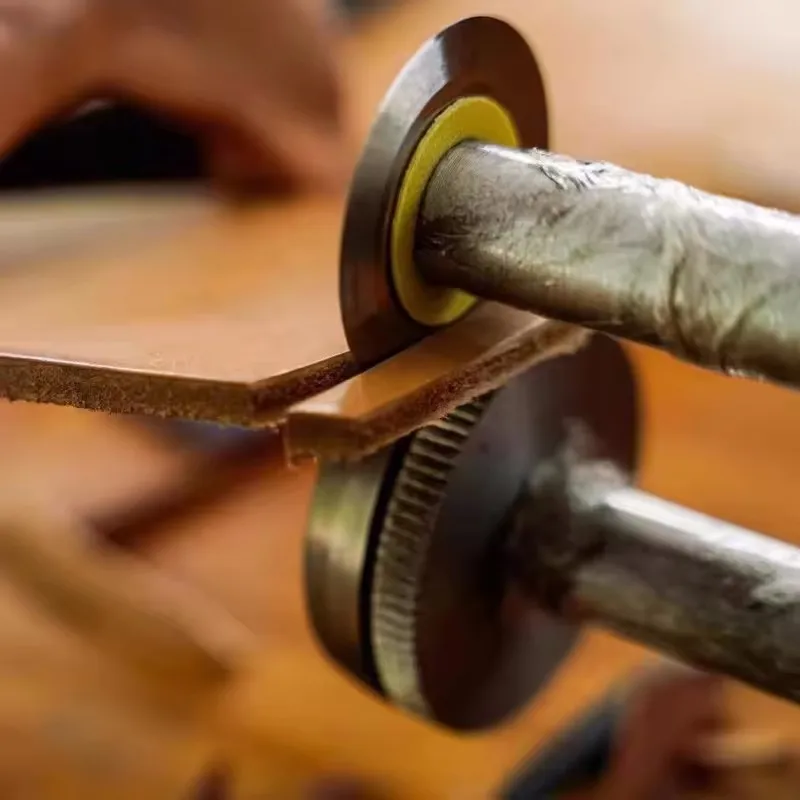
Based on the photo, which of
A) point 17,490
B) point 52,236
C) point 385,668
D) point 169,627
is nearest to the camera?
point 385,668

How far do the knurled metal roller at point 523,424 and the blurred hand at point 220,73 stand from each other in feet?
1.01

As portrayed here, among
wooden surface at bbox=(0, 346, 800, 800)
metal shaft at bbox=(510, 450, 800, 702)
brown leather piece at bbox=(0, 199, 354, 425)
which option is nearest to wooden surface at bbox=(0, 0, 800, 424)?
brown leather piece at bbox=(0, 199, 354, 425)

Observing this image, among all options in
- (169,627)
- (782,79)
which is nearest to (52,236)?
(169,627)

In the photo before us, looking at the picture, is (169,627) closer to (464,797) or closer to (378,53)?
(464,797)

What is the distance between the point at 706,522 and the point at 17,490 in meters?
0.64

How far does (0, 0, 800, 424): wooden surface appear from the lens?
15.1 inches

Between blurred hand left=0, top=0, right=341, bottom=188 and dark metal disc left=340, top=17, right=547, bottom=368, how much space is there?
318 mm

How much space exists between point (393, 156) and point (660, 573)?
A: 195mm

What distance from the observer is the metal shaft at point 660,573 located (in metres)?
0.42

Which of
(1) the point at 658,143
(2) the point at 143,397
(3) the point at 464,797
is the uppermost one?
(2) the point at 143,397

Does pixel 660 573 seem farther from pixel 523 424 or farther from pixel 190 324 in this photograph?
pixel 190 324

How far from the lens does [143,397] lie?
Result: 379 mm

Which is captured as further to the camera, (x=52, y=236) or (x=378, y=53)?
(x=378, y=53)

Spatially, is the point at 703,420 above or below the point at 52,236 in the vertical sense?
below
